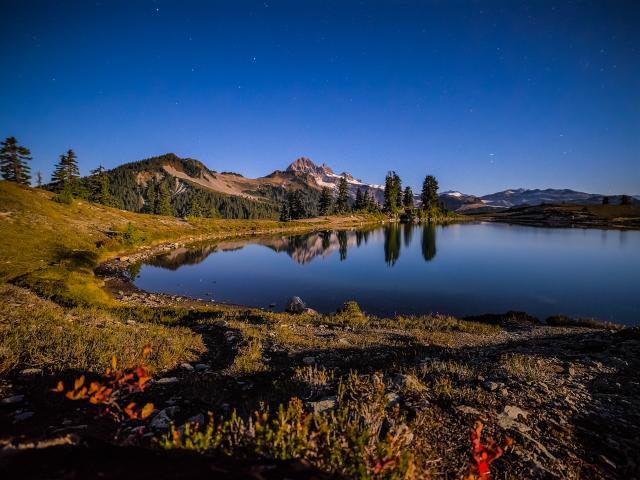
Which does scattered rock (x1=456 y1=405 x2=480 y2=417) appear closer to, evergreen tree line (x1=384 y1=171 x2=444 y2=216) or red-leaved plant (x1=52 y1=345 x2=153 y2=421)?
red-leaved plant (x1=52 y1=345 x2=153 y2=421)

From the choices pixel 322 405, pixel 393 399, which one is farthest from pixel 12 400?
pixel 393 399

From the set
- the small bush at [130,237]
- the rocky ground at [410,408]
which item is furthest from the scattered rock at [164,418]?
the small bush at [130,237]

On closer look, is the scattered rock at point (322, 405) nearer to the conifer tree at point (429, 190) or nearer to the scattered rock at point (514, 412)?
the scattered rock at point (514, 412)

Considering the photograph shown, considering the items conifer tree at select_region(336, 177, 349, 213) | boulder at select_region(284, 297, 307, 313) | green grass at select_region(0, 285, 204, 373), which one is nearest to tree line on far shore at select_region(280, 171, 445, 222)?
conifer tree at select_region(336, 177, 349, 213)

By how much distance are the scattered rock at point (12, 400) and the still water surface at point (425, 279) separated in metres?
22.0

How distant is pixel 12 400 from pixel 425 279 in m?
36.8

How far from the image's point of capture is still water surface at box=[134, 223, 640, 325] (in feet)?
93.0

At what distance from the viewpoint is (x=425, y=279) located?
125ft

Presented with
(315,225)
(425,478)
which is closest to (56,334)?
(425,478)

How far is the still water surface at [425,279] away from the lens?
93.0 ft

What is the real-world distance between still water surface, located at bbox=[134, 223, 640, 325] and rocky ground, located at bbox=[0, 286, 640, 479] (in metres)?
17.1

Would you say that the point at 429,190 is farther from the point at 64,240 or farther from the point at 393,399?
the point at 393,399

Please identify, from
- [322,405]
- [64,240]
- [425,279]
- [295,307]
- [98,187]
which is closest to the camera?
[322,405]

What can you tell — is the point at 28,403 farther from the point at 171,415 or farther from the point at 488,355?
the point at 488,355
